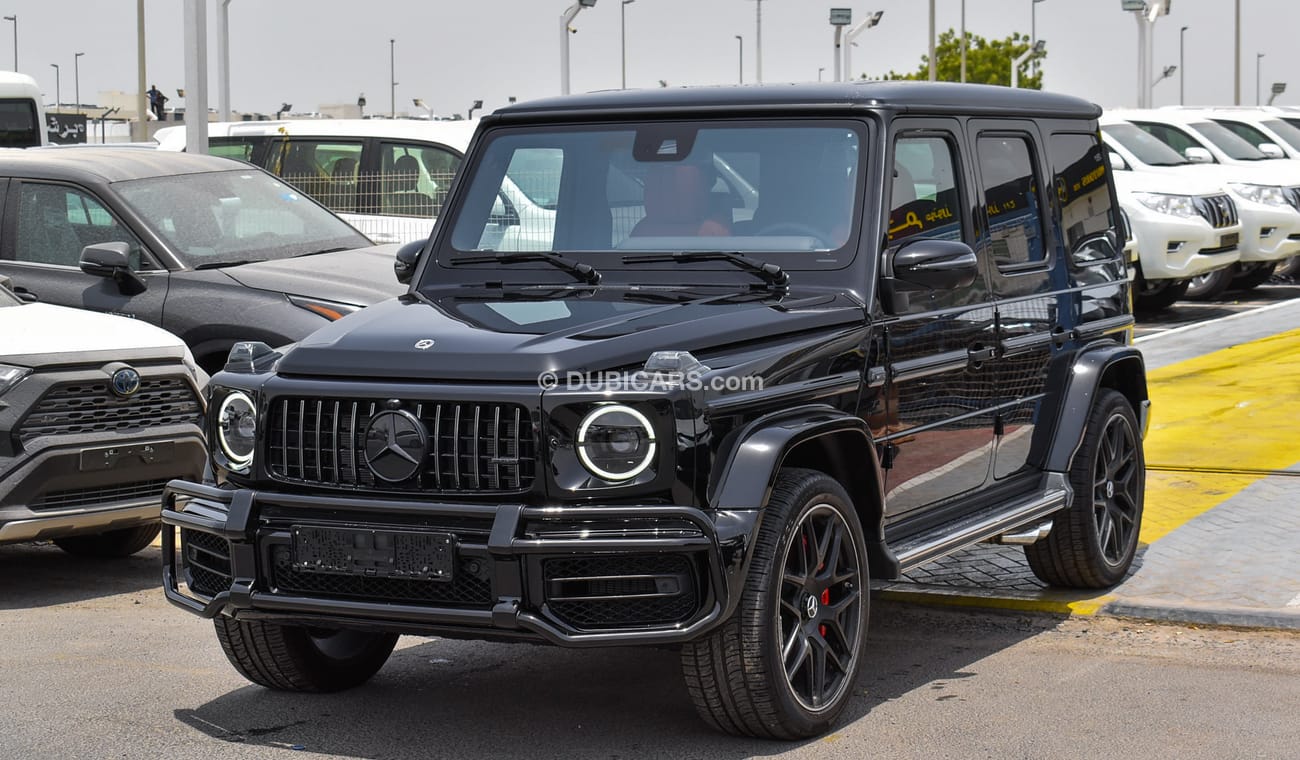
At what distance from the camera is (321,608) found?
4.97 metres

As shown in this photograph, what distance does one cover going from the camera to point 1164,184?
719 inches

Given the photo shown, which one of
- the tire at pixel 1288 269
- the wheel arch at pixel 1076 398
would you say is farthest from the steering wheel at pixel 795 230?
the tire at pixel 1288 269

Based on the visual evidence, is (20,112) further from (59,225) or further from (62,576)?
(62,576)

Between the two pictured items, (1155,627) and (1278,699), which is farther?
(1155,627)

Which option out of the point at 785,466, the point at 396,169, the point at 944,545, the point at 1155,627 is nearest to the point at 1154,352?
the point at 396,169

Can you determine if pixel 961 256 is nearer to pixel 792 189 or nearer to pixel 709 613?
pixel 792 189

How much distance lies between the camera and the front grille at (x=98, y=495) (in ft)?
24.4

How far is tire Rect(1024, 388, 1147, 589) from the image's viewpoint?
6.99m

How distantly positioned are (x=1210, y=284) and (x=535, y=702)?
609 inches

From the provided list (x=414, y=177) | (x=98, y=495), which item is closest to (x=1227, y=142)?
(x=414, y=177)

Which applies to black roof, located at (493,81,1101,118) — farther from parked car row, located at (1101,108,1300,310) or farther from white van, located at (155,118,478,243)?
parked car row, located at (1101,108,1300,310)

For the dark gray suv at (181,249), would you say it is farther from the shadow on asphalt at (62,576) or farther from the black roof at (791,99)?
the black roof at (791,99)

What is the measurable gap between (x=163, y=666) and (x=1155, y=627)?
11.8ft

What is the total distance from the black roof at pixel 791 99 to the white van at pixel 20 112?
21668 mm
